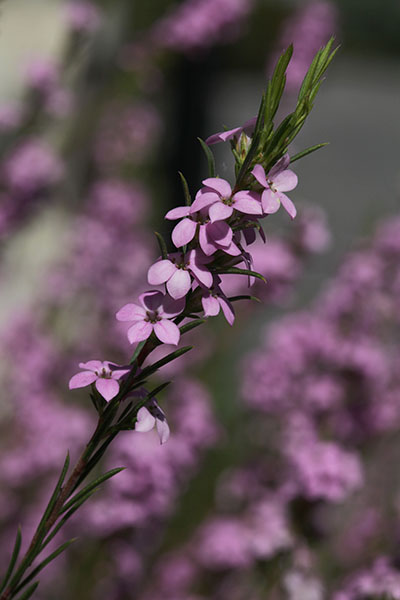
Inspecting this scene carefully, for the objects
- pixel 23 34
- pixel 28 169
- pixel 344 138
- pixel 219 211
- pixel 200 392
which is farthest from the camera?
pixel 344 138

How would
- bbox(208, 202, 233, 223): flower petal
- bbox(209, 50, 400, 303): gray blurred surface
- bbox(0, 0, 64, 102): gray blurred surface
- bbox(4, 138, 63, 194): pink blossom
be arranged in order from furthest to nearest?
bbox(209, 50, 400, 303): gray blurred surface < bbox(0, 0, 64, 102): gray blurred surface < bbox(4, 138, 63, 194): pink blossom < bbox(208, 202, 233, 223): flower petal

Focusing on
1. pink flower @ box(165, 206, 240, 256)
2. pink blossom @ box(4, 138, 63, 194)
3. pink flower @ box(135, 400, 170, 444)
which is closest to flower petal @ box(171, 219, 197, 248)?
pink flower @ box(165, 206, 240, 256)

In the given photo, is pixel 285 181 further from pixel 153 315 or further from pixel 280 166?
pixel 153 315

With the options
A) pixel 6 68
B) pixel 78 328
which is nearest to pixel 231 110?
pixel 6 68

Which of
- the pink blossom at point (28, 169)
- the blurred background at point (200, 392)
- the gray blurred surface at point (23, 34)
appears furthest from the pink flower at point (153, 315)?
the gray blurred surface at point (23, 34)

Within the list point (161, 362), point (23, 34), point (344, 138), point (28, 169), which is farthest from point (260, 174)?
point (344, 138)

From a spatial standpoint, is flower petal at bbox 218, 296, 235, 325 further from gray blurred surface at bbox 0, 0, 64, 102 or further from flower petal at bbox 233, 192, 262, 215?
gray blurred surface at bbox 0, 0, 64, 102
